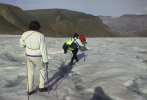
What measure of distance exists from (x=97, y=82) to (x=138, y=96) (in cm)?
198

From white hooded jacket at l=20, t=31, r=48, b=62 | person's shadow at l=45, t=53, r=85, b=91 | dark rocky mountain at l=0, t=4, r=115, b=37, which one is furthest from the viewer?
dark rocky mountain at l=0, t=4, r=115, b=37

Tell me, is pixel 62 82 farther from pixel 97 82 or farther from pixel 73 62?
pixel 73 62

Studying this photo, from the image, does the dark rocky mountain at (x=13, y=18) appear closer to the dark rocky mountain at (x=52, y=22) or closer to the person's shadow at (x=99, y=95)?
the dark rocky mountain at (x=52, y=22)

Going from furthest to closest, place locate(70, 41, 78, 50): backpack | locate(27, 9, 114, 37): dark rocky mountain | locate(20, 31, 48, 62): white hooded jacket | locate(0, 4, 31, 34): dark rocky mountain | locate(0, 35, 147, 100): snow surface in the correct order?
locate(27, 9, 114, 37): dark rocky mountain
locate(0, 4, 31, 34): dark rocky mountain
locate(70, 41, 78, 50): backpack
locate(0, 35, 147, 100): snow surface
locate(20, 31, 48, 62): white hooded jacket

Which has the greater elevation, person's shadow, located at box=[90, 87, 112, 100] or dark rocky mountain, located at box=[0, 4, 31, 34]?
dark rocky mountain, located at box=[0, 4, 31, 34]

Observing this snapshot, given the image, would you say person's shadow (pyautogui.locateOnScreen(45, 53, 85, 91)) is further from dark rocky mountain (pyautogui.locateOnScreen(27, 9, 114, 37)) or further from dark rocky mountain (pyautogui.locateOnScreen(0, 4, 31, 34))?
dark rocky mountain (pyautogui.locateOnScreen(27, 9, 114, 37))

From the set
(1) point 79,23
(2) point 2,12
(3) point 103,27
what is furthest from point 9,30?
(3) point 103,27

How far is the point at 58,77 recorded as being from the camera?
1248 cm

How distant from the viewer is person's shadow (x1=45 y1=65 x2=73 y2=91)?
10.8 meters

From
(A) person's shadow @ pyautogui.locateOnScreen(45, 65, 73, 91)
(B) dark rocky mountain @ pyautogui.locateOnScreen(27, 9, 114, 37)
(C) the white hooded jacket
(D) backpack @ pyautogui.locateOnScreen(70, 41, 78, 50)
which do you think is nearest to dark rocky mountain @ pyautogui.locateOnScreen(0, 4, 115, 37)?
(B) dark rocky mountain @ pyautogui.locateOnScreen(27, 9, 114, 37)

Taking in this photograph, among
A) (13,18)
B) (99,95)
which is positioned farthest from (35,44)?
(13,18)

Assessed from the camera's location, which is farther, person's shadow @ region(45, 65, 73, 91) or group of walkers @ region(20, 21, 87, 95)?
person's shadow @ region(45, 65, 73, 91)

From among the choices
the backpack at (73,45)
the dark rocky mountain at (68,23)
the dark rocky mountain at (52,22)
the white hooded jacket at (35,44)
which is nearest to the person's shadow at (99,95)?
the white hooded jacket at (35,44)

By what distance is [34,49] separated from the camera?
9156 mm
